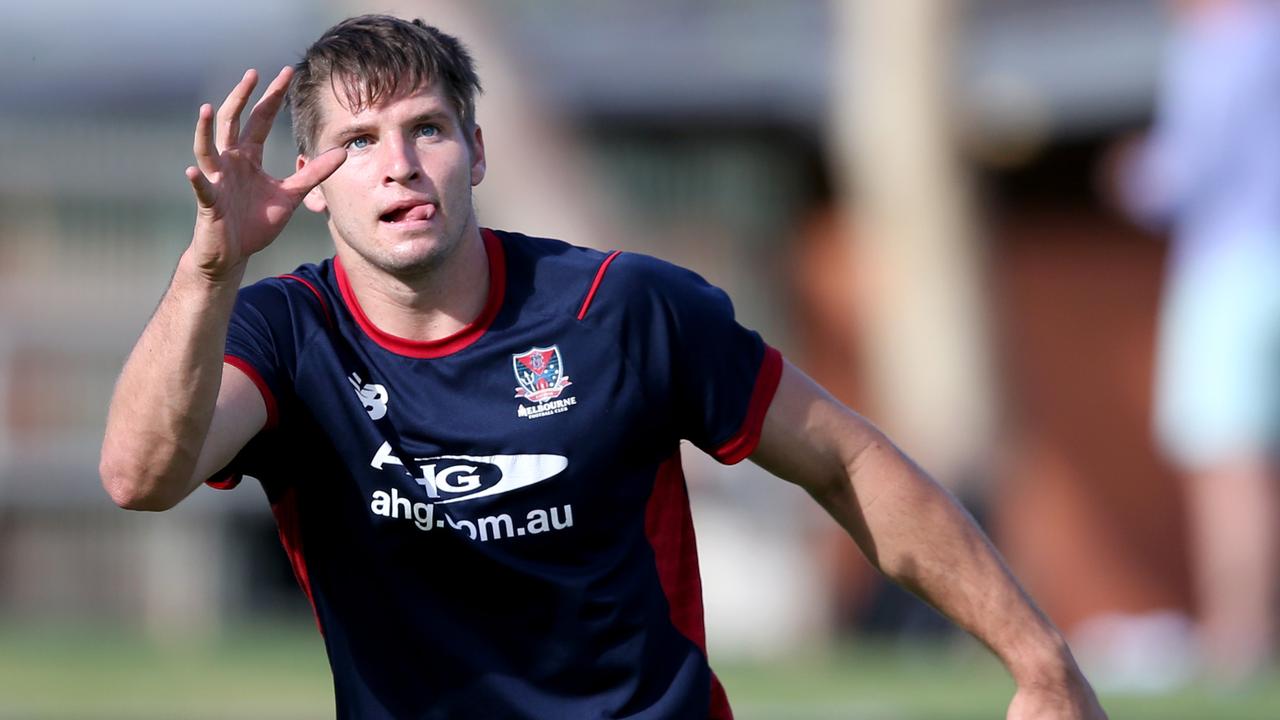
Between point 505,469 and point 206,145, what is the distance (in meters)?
0.98

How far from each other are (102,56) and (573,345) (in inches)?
518

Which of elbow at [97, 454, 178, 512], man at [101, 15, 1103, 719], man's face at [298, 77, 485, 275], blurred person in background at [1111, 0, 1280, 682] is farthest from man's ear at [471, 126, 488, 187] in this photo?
blurred person in background at [1111, 0, 1280, 682]

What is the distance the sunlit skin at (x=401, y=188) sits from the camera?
13.7 feet

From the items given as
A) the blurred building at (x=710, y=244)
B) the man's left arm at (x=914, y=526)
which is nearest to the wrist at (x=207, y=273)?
the man's left arm at (x=914, y=526)

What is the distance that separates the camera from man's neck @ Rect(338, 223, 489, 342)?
14.4ft

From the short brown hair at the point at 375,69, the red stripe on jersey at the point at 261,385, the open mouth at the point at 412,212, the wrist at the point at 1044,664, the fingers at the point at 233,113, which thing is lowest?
the wrist at the point at 1044,664

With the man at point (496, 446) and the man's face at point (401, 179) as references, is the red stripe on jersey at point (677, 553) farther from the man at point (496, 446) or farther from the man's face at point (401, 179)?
the man's face at point (401, 179)

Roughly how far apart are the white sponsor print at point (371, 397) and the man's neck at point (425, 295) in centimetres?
12

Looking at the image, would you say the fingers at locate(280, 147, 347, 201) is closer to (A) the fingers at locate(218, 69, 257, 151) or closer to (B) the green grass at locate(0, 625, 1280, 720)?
(A) the fingers at locate(218, 69, 257, 151)

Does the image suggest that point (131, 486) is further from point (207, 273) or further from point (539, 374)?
point (539, 374)

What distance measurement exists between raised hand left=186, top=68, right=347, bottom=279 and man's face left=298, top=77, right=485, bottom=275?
20 cm

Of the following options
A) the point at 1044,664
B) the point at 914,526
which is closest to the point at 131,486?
the point at 914,526

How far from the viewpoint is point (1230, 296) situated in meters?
8.73

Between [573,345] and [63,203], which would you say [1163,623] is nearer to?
[63,203]
